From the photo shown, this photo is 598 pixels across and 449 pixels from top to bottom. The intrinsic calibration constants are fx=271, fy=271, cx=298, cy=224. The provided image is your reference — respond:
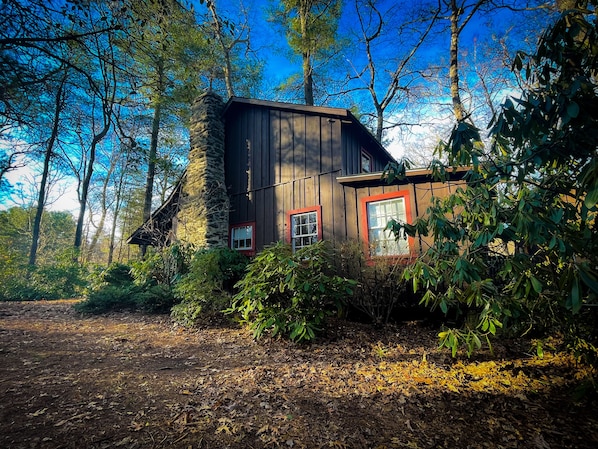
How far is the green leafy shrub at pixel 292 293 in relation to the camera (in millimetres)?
4852

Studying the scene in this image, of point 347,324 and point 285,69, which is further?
point 285,69

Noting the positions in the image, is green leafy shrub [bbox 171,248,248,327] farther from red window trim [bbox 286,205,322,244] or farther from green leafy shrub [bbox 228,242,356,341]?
red window trim [bbox 286,205,322,244]

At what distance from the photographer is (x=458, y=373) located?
3633mm

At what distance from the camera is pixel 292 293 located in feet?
17.5

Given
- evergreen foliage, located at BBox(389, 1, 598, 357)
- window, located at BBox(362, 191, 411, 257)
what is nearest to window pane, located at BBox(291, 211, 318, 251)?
window, located at BBox(362, 191, 411, 257)

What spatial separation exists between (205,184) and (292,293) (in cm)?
627

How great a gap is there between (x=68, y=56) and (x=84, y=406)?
4.24 meters

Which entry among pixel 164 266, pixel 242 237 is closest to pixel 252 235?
pixel 242 237

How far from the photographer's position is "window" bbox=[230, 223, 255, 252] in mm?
9707

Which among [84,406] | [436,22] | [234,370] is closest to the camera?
[84,406]

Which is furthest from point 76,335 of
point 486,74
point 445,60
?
point 486,74

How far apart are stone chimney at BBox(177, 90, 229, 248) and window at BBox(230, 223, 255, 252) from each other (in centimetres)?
35

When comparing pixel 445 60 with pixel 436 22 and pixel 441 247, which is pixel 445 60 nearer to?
pixel 436 22

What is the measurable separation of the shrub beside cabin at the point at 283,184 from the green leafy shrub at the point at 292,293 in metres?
1.49
